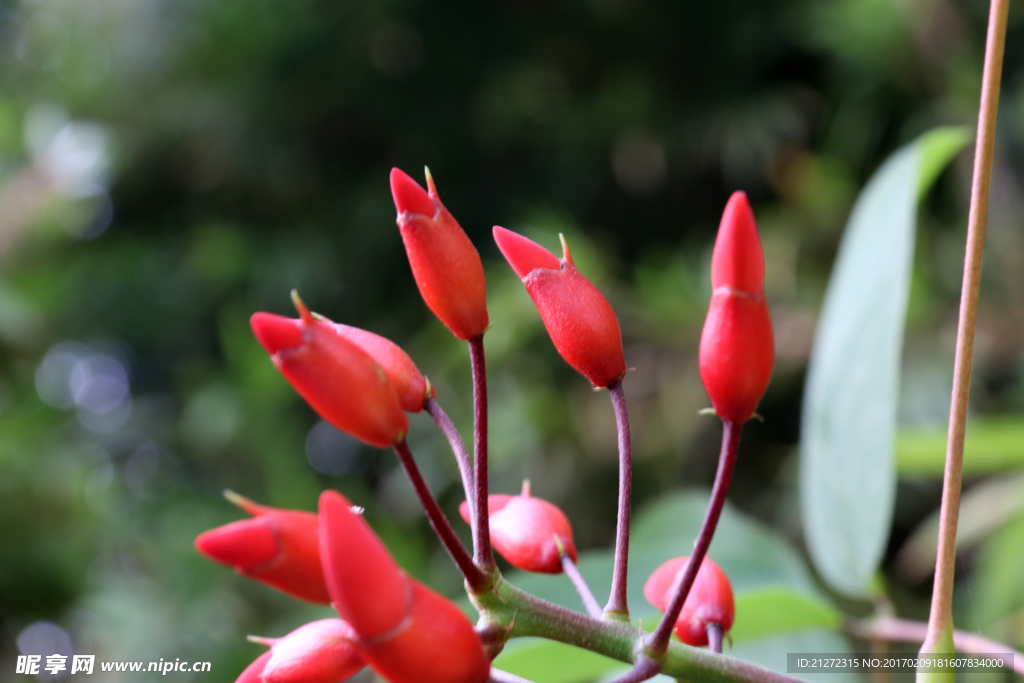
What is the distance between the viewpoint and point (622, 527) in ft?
0.77

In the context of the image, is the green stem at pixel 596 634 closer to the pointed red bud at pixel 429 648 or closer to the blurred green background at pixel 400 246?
the pointed red bud at pixel 429 648

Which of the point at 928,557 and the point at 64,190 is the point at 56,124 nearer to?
the point at 64,190

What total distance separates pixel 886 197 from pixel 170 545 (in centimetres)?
146

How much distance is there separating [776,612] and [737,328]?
0.25 meters

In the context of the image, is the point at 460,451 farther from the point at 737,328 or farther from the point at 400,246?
the point at 400,246

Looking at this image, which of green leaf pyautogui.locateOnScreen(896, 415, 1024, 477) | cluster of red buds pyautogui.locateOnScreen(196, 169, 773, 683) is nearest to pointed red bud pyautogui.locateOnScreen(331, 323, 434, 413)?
cluster of red buds pyautogui.locateOnScreen(196, 169, 773, 683)

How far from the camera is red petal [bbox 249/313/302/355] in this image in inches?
7.3

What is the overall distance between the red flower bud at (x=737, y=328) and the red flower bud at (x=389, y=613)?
10 centimetres

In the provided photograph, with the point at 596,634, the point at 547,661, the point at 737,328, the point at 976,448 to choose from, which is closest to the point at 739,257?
the point at 737,328

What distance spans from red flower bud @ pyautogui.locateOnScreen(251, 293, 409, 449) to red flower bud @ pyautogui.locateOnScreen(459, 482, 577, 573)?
3.0 inches

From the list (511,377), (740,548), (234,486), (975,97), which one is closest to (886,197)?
(740,548)

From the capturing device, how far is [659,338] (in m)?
1.29

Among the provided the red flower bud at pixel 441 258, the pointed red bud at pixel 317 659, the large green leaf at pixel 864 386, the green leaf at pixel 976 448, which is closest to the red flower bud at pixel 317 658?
the pointed red bud at pixel 317 659

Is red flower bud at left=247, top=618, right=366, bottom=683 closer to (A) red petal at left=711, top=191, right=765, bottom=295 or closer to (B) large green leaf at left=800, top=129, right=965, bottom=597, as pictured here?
(A) red petal at left=711, top=191, right=765, bottom=295
